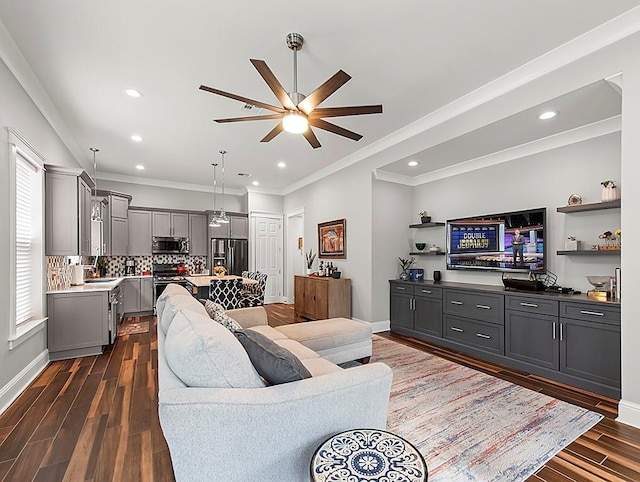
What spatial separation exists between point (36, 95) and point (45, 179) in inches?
37.1

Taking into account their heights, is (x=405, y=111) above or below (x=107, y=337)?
above

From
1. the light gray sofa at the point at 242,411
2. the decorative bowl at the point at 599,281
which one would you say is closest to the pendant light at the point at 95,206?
the light gray sofa at the point at 242,411

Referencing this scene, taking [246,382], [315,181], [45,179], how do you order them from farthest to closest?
[315,181], [45,179], [246,382]

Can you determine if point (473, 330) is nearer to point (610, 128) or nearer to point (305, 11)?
point (610, 128)

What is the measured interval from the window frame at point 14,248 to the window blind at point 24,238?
56 mm

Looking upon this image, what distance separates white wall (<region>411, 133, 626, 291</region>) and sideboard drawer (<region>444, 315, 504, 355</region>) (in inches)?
31.9

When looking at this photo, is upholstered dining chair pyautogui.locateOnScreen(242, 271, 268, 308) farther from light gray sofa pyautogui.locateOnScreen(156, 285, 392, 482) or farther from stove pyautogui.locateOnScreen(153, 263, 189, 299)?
light gray sofa pyautogui.locateOnScreen(156, 285, 392, 482)

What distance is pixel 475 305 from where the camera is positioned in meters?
4.05

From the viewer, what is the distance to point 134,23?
242cm

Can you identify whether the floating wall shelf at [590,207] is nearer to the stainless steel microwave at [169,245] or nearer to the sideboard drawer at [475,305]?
the sideboard drawer at [475,305]

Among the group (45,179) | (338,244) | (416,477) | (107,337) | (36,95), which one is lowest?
(107,337)

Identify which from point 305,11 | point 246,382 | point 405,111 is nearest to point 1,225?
point 246,382

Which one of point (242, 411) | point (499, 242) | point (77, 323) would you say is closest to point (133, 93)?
point (77, 323)

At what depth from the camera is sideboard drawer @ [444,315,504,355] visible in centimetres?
379
